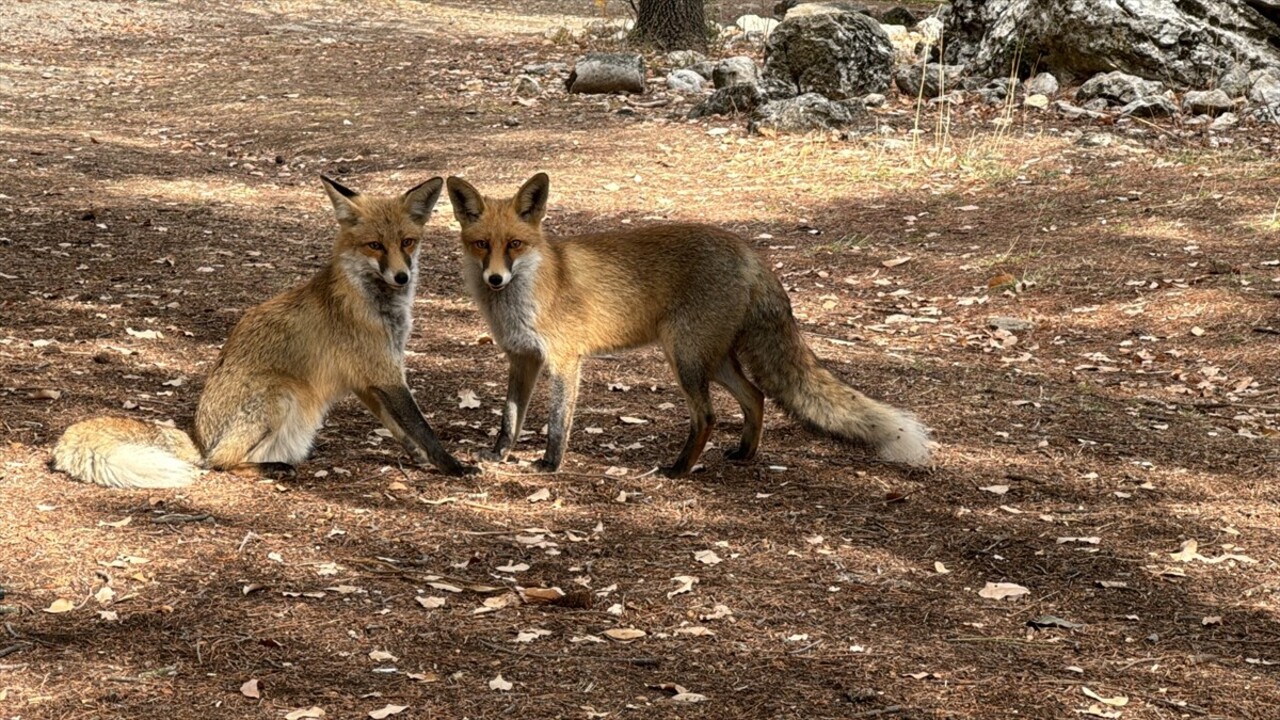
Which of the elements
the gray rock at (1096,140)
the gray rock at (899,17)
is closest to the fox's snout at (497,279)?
the gray rock at (1096,140)

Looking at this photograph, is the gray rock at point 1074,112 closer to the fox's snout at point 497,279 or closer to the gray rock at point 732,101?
the gray rock at point 732,101

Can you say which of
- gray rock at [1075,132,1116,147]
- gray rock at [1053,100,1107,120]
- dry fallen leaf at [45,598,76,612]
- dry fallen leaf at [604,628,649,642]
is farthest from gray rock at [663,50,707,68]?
dry fallen leaf at [45,598,76,612]

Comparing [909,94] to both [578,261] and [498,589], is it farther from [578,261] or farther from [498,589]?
[498,589]

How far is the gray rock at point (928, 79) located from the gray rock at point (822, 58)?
0.50 m

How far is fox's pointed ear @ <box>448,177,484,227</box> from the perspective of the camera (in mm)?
5809

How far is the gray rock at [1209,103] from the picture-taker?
543 inches

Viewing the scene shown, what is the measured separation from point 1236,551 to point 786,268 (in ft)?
17.5

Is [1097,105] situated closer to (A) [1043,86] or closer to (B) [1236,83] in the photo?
(A) [1043,86]

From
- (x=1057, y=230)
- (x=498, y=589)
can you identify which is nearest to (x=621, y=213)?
(x=1057, y=230)

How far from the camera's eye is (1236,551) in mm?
5367

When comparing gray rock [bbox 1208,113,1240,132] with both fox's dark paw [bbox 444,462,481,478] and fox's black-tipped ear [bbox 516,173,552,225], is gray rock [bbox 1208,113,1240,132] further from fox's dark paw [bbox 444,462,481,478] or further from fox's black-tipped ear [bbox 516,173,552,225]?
fox's dark paw [bbox 444,462,481,478]

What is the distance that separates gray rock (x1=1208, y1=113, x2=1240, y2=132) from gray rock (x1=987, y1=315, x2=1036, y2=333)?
19.2 ft

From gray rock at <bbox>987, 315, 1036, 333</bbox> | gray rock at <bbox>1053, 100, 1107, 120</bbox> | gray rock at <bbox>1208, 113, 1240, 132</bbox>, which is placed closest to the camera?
gray rock at <bbox>987, 315, 1036, 333</bbox>

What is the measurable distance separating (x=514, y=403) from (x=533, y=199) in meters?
1.03
